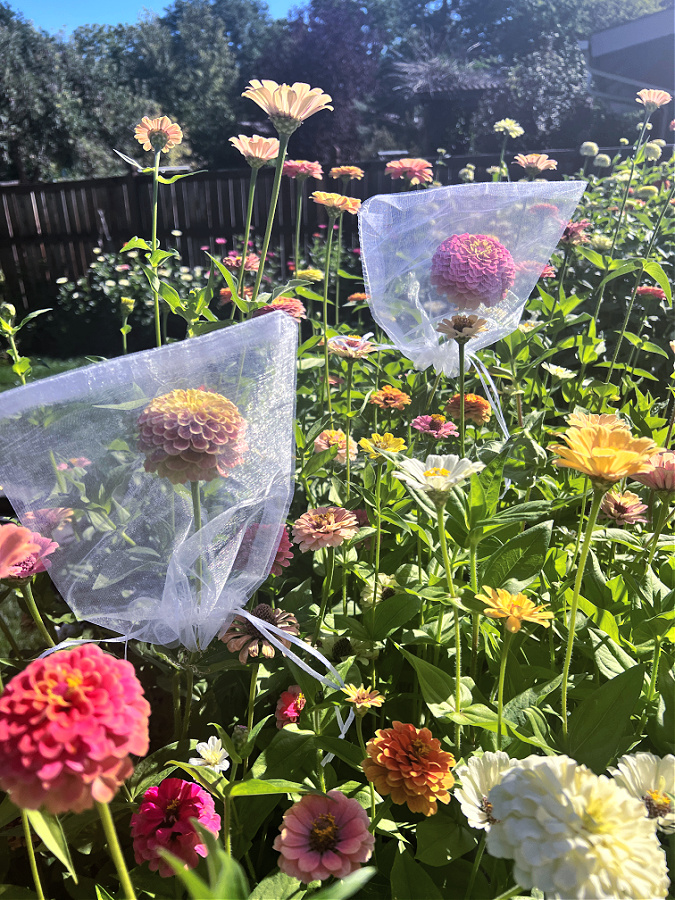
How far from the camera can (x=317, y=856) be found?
559 mm

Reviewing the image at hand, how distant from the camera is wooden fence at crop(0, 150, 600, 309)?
5.86m

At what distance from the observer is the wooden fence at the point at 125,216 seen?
231 inches

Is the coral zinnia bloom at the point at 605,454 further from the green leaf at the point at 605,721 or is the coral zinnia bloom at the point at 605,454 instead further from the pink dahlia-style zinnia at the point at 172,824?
the pink dahlia-style zinnia at the point at 172,824

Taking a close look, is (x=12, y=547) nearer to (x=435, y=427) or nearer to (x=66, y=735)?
(x=66, y=735)

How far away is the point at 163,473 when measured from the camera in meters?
0.61

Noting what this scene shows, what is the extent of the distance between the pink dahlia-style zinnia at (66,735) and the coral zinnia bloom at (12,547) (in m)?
0.12

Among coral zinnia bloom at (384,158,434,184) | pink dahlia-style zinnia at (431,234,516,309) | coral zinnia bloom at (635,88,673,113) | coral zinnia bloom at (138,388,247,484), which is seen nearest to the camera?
coral zinnia bloom at (138,388,247,484)

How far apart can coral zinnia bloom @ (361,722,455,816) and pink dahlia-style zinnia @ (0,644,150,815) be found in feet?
1.04

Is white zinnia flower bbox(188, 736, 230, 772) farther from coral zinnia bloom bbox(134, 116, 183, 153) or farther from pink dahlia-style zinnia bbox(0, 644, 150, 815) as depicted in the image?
coral zinnia bloom bbox(134, 116, 183, 153)

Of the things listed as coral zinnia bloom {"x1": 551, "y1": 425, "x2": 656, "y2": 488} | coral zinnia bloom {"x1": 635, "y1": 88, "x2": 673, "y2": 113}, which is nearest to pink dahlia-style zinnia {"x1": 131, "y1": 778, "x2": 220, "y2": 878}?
coral zinnia bloom {"x1": 551, "y1": 425, "x2": 656, "y2": 488}

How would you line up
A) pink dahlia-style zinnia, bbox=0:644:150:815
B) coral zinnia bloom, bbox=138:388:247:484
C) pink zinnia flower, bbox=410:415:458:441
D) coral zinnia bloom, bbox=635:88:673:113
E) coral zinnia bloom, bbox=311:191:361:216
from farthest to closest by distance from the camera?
coral zinnia bloom, bbox=635:88:673:113, coral zinnia bloom, bbox=311:191:361:216, pink zinnia flower, bbox=410:415:458:441, coral zinnia bloom, bbox=138:388:247:484, pink dahlia-style zinnia, bbox=0:644:150:815

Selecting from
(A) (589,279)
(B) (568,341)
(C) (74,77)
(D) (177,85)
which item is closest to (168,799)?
(B) (568,341)

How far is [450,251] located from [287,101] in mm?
396

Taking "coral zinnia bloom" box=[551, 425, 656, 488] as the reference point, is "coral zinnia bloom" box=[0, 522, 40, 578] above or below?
below
